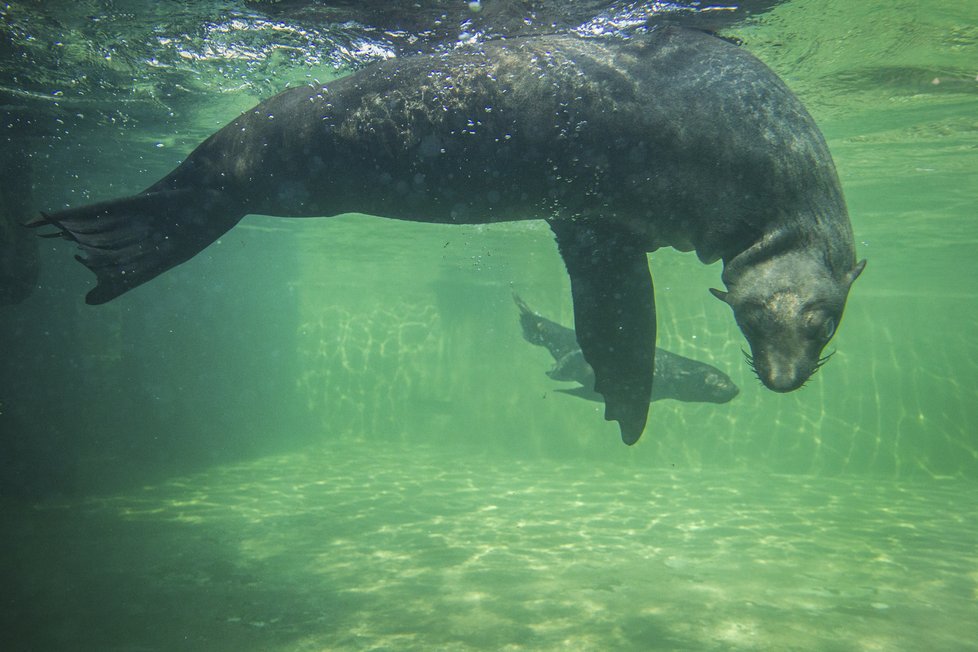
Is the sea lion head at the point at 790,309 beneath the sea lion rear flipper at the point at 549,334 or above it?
above

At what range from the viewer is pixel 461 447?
91.3 feet

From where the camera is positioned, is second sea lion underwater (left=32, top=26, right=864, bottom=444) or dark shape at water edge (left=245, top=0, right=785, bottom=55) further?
dark shape at water edge (left=245, top=0, right=785, bottom=55)

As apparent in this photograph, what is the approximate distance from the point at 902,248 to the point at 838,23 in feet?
72.8

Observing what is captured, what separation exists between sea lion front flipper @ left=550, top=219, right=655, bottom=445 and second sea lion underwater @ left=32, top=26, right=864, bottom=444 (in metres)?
0.08

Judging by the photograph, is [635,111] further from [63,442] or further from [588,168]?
[63,442]

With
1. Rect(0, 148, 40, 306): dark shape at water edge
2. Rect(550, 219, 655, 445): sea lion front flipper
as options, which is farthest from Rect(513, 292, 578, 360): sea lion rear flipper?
Rect(0, 148, 40, 306): dark shape at water edge

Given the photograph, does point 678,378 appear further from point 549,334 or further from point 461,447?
point 461,447

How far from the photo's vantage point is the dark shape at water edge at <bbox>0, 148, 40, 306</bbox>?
9.68 metres

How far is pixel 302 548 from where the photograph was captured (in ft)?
31.4

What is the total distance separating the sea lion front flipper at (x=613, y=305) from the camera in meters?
4.02

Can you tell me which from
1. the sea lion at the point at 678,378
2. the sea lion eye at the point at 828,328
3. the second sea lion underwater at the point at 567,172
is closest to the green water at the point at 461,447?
the sea lion eye at the point at 828,328

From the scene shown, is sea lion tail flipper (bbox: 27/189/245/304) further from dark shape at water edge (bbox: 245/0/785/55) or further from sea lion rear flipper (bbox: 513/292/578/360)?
sea lion rear flipper (bbox: 513/292/578/360)

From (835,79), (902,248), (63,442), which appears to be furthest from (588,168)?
(902,248)

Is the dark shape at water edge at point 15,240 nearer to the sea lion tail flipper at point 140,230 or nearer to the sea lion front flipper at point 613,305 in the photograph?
the sea lion tail flipper at point 140,230
